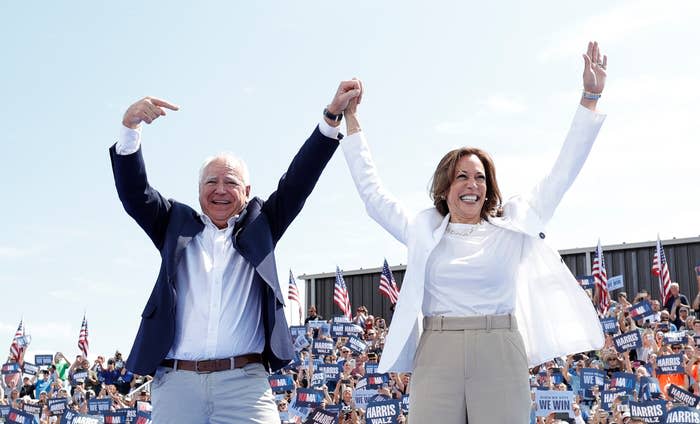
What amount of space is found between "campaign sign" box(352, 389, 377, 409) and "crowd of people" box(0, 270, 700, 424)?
1 centimetres

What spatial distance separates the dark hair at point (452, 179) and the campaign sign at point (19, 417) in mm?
12263

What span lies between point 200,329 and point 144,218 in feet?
1.85

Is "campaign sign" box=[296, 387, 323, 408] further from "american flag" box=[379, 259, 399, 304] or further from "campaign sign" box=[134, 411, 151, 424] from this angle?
"american flag" box=[379, 259, 399, 304]

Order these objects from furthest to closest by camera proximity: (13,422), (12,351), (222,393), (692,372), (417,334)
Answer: (12,351) → (13,422) → (692,372) → (417,334) → (222,393)

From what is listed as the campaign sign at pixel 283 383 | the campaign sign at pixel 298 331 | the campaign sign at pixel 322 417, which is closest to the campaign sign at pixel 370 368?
the campaign sign at pixel 283 383

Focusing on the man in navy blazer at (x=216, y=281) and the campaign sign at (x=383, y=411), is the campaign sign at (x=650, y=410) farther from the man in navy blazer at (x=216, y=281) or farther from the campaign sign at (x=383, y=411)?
the man in navy blazer at (x=216, y=281)

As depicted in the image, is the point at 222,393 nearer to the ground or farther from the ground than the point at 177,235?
nearer to the ground

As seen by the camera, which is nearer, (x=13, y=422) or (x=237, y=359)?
(x=237, y=359)

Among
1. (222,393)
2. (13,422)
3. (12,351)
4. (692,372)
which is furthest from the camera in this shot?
(12,351)

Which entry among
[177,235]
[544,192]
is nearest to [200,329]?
[177,235]

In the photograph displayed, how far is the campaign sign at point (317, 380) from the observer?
49.8ft

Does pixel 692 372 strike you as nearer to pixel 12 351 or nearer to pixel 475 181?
pixel 475 181

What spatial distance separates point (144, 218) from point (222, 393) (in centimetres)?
83

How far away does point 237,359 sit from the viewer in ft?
11.8
